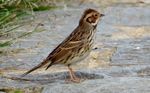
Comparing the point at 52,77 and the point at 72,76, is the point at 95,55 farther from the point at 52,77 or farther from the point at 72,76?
the point at 72,76

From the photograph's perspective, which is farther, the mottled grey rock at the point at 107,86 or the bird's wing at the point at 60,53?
Result: the bird's wing at the point at 60,53

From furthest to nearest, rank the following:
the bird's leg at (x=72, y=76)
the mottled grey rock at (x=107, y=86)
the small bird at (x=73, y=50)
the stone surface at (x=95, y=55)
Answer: the small bird at (x=73, y=50), the bird's leg at (x=72, y=76), the stone surface at (x=95, y=55), the mottled grey rock at (x=107, y=86)

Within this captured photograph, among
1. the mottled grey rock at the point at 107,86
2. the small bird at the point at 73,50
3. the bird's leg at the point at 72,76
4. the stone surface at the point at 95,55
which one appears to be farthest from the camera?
the small bird at the point at 73,50

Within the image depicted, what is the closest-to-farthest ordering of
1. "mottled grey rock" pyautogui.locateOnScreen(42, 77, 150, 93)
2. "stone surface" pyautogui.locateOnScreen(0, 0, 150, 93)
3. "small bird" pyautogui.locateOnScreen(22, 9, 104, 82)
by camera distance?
"mottled grey rock" pyautogui.locateOnScreen(42, 77, 150, 93), "stone surface" pyautogui.locateOnScreen(0, 0, 150, 93), "small bird" pyautogui.locateOnScreen(22, 9, 104, 82)

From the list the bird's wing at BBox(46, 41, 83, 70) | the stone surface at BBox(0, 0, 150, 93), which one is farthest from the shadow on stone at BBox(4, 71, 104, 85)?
the bird's wing at BBox(46, 41, 83, 70)

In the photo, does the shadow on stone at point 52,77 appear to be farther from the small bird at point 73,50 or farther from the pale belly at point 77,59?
the pale belly at point 77,59

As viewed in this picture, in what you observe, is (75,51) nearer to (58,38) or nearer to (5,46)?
(5,46)

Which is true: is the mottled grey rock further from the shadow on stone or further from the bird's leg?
the shadow on stone

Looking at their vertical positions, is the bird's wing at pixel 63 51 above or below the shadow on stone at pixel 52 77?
above

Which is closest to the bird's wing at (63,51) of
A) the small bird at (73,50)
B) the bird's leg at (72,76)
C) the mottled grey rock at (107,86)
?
the small bird at (73,50)

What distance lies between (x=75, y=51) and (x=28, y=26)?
233cm

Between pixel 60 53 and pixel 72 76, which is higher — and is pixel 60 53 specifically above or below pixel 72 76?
above

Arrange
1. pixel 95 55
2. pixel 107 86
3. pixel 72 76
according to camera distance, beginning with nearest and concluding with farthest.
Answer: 1. pixel 107 86
2. pixel 72 76
3. pixel 95 55

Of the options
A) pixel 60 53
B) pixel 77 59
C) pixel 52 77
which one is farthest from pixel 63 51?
pixel 52 77
